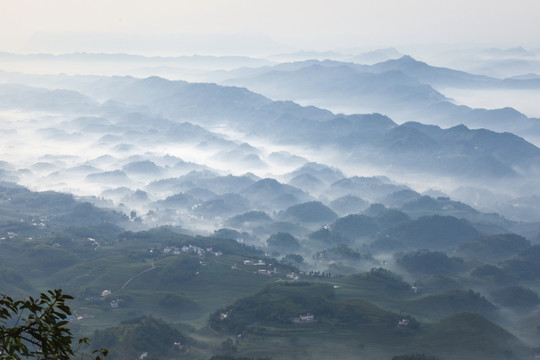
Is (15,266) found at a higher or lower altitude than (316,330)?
higher

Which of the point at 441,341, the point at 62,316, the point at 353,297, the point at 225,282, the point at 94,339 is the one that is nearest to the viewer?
the point at 62,316

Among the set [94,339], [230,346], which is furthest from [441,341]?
[94,339]

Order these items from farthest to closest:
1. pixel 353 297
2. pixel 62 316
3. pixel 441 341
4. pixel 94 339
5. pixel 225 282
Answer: pixel 225 282 < pixel 353 297 < pixel 441 341 < pixel 94 339 < pixel 62 316

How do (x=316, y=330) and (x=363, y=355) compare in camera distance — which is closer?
(x=363, y=355)

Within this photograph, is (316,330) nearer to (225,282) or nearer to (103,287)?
(225,282)

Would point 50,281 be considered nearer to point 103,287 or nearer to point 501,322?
point 103,287

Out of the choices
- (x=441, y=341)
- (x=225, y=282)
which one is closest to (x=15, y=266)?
(x=225, y=282)

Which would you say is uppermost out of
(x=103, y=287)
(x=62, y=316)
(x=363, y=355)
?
(x=62, y=316)

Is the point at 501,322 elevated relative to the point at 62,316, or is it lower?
lower

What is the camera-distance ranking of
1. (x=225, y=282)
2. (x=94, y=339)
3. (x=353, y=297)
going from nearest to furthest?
(x=94, y=339) < (x=353, y=297) < (x=225, y=282)
